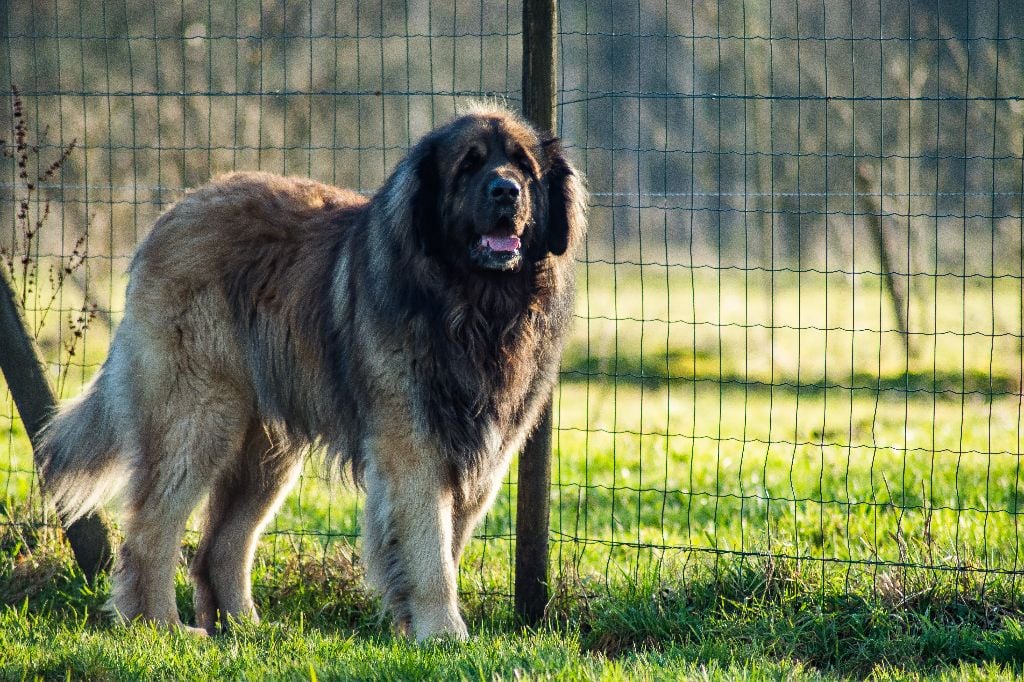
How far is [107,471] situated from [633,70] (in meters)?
15.4

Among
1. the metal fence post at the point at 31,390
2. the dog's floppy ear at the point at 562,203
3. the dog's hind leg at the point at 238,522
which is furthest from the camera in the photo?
the metal fence post at the point at 31,390

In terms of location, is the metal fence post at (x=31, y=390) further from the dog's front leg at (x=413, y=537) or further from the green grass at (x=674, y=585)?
the dog's front leg at (x=413, y=537)

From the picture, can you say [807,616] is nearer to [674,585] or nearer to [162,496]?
[674,585]

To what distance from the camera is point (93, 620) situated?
516cm

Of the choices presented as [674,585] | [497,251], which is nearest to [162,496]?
[497,251]

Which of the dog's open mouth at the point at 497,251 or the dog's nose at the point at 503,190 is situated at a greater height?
the dog's nose at the point at 503,190

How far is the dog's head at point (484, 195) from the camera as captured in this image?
4.31 m

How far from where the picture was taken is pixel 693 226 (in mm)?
14102

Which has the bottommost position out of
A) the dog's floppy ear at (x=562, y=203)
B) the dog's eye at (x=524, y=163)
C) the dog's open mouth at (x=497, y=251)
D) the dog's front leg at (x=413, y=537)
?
the dog's front leg at (x=413, y=537)

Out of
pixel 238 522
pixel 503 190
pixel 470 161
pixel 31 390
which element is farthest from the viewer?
pixel 31 390

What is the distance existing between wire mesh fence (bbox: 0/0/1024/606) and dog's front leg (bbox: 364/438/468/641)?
2.76 feet

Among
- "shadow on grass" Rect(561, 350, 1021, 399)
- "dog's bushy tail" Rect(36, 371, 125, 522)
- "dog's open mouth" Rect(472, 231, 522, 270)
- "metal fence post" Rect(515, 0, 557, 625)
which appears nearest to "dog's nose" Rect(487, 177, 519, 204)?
"dog's open mouth" Rect(472, 231, 522, 270)

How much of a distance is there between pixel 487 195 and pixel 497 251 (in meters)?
0.22

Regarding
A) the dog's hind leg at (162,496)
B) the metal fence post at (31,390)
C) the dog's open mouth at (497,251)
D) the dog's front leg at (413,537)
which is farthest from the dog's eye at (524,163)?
the metal fence post at (31,390)
